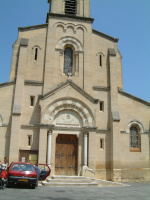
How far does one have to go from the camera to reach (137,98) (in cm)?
2133

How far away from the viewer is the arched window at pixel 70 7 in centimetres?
2432

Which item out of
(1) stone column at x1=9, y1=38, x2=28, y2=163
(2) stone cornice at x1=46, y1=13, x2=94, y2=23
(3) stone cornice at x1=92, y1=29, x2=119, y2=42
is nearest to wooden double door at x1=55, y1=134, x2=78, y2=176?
(1) stone column at x1=9, y1=38, x2=28, y2=163

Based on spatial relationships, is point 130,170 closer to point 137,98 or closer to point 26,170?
point 137,98

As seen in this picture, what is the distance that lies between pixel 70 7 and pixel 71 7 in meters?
0.11

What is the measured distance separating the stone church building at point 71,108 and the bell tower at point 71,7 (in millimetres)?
1127

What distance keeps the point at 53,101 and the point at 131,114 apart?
7438 millimetres

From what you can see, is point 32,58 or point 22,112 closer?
point 22,112

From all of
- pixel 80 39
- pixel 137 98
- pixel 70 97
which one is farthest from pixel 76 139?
pixel 80 39

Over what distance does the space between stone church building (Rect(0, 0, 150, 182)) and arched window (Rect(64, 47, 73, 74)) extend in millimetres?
20

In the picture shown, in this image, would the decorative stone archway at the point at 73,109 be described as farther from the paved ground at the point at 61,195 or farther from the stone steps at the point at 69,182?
the paved ground at the point at 61,195

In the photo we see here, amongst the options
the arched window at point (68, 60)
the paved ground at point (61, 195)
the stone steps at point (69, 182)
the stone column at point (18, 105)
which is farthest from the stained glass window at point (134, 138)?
the stone column at point (18, 105)

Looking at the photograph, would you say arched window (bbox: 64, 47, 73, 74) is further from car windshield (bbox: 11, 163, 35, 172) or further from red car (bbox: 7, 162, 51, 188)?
red car (bbox: 7, 162, 51, 188)

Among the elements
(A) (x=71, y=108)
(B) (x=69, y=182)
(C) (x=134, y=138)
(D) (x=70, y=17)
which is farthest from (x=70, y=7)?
(B) (x=69, y=182)

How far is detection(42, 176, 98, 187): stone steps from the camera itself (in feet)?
51.0
